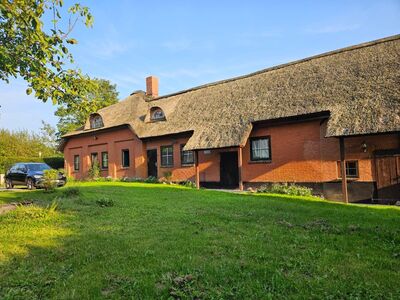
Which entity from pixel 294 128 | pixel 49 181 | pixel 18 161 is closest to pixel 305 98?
pixel 294 128

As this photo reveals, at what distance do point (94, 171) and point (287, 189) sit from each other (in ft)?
59.2

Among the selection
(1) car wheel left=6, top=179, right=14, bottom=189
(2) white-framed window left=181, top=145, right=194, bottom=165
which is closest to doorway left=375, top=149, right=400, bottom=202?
(2) white-framed window left=181, top=145, right=194, bottom=165

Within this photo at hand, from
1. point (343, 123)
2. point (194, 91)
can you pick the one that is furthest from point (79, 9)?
point (194, 91)

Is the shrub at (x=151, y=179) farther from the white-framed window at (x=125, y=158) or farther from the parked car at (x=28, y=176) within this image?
the parked car at (x=28, y=176)

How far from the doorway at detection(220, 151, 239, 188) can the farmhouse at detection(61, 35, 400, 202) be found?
0.06 m

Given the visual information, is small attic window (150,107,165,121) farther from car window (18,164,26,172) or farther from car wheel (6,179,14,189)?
car wheel (6,179,14,189)

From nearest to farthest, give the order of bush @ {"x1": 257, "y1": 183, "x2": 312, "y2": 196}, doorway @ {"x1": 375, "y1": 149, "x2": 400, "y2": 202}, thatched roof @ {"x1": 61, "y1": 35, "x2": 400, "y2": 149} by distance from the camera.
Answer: thatched roof @ {"x1": 61, "y1": 35, "x2": 400, "y2": 149}
doorway @ {"x1": 375, "y1": 149, "x2": 400, "y2": 202}
bush @ {"x1": 257, "y1": 183, "x2": 312, "y2": 196}

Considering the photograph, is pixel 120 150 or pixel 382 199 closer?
pixel 382 199

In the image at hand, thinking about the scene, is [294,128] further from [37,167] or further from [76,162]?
[76,162]

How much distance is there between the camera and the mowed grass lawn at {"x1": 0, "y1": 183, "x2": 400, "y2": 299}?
4.04 meters

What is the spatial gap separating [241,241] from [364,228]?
2934mm

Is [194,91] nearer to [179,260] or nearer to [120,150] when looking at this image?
[120,150]

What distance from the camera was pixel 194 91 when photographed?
24.6 meters

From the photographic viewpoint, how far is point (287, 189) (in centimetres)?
1537
